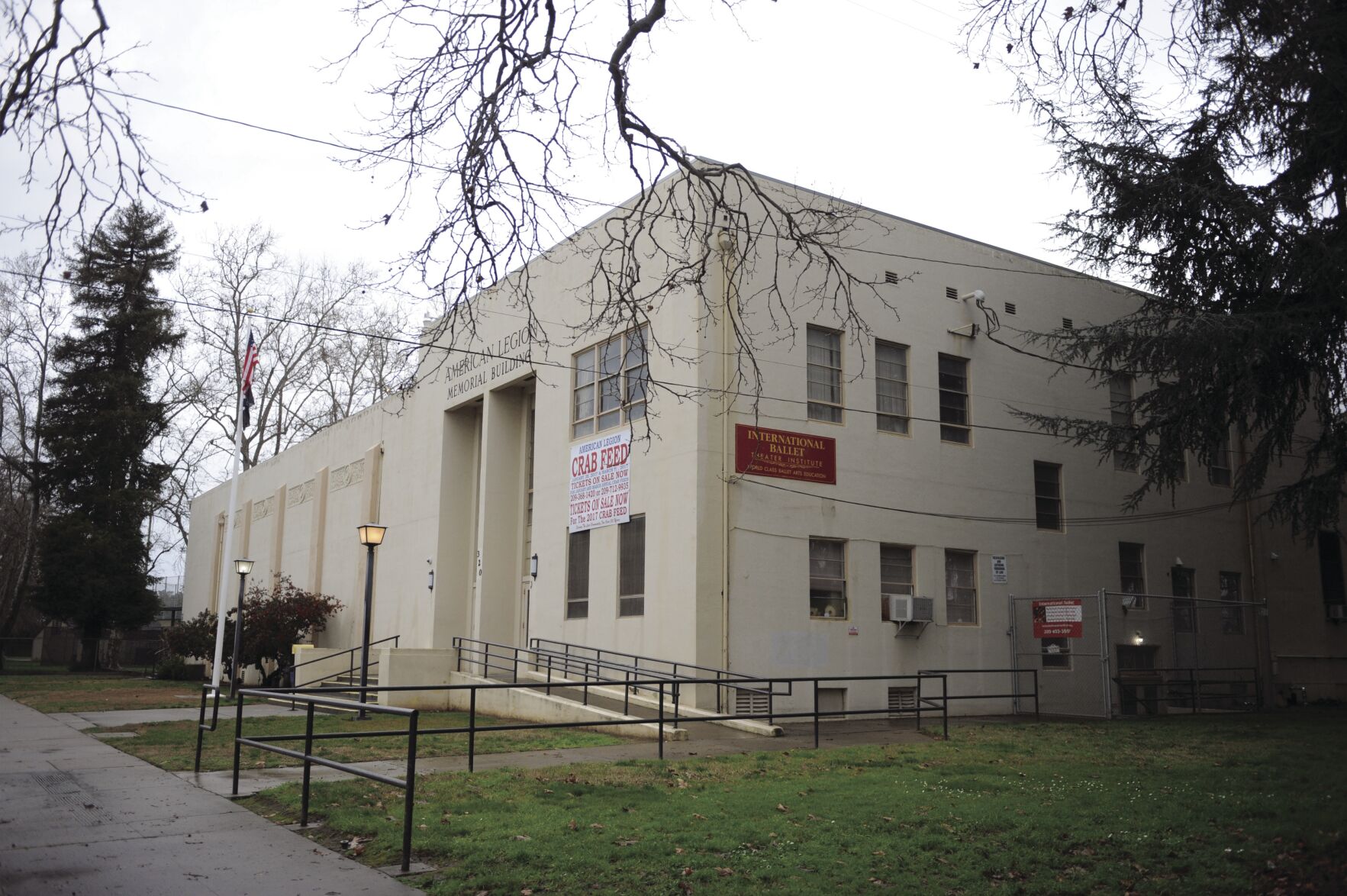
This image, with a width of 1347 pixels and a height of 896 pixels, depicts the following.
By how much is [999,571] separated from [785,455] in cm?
613

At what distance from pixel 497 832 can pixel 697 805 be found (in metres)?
2.09

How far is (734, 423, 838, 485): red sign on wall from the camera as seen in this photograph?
66.5 ft

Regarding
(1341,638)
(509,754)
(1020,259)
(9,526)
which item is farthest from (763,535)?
(9,526)

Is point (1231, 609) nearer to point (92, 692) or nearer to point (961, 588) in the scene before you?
point (961, 588)

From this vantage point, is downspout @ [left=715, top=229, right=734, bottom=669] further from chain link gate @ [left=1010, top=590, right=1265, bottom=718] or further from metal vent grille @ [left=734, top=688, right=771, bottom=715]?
chain link gate @ [left=1010, top=590, right=1265, bottom=718]

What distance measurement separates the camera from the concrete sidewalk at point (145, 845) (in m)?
7.11

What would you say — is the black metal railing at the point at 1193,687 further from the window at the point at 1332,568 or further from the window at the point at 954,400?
the window at the point at 1332,568

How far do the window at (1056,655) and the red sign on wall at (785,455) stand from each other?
20.9 ft

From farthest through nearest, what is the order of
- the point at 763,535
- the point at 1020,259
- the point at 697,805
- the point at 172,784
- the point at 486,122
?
the point at 1020,259 < the point at 763,535 < the point at 172,784 < the point at 697,805 < the point at 486,122

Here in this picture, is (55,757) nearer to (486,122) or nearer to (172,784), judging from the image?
(172,784)

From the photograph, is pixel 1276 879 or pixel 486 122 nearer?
pixel 1276 879

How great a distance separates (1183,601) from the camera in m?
25.6

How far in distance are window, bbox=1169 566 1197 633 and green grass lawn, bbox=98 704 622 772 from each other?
49.0 feet

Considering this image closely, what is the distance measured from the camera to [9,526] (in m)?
50.4
